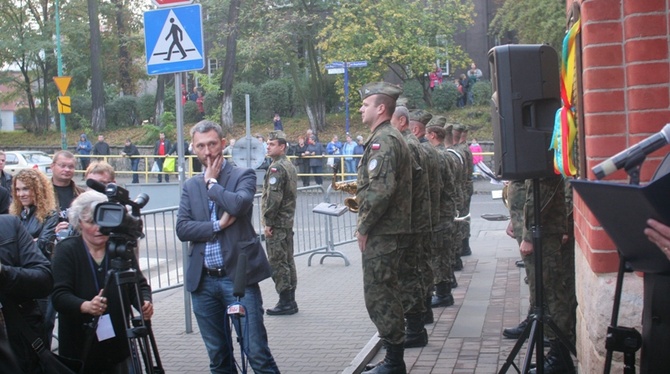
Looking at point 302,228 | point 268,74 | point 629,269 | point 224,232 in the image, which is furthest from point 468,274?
point 268,74

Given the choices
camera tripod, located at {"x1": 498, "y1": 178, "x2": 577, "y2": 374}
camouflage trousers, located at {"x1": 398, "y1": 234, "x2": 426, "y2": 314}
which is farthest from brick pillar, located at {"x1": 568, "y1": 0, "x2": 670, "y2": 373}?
camouflage trousers, located at {"x1": 398, "y1": 234, "x2": 426, "y2": 314}

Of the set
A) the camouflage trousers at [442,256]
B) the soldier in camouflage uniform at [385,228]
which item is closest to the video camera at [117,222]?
the soldier in camouflage uniform at [385,228]

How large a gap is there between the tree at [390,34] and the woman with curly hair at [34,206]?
27750 millimetres

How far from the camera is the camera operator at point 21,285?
4.36m

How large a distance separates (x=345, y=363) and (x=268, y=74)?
38.3m

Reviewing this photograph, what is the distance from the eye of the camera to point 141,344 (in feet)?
15.7

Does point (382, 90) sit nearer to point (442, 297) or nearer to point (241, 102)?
point (442, 297)

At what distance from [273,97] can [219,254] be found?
35198 millimetres

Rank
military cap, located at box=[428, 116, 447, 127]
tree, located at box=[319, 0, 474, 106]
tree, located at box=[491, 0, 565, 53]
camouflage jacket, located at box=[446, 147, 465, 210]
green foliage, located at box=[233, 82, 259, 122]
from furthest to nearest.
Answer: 1. green foliage, located at box=[233, 82, 259, 122]
2. tree, located at box=[319, 0, 474, 106]
3. tree, located at box=[491, 0, 565, 53]
4. military cap, located at box=[428, 116, 447, 127]
5. camouflage jacket, located at box=[446, 147, 465, 210]

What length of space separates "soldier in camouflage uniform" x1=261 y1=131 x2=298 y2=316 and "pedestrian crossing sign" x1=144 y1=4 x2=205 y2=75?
5.60ft

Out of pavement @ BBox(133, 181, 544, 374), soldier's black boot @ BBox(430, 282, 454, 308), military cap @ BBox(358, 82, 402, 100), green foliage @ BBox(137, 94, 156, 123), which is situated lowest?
pavement @ BBox(133, 181, 544, 374)

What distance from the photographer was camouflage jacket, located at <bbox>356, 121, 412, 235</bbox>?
617 cm

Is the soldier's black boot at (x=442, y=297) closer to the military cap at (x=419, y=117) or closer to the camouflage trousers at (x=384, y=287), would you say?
the military cap at (x=419, y=117)

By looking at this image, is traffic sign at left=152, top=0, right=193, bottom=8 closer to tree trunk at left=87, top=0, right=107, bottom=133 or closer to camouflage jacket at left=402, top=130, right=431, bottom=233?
camouflage jacket at left=402, top=130, right=431, bottom=233
